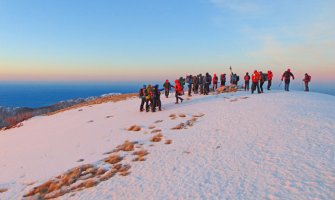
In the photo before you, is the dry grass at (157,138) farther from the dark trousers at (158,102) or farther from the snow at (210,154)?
the dark trousers at (158,102)

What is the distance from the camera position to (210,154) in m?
12.5

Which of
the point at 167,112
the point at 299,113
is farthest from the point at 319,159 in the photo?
the point at 167,112

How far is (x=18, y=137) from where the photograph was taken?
23.2 metres

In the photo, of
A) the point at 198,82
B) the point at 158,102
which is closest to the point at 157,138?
the point at 158,102

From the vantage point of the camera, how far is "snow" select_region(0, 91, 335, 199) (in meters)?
9.33

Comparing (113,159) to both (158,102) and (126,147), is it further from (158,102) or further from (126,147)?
(158,102)

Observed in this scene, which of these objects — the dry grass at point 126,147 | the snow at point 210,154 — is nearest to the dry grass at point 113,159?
the snow at point 210,154

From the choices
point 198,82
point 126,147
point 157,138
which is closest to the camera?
point 126,147

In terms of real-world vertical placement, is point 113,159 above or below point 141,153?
below

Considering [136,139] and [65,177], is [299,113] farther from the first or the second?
[65,177]

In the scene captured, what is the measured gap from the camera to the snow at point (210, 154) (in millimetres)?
9328

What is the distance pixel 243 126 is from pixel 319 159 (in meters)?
5.50

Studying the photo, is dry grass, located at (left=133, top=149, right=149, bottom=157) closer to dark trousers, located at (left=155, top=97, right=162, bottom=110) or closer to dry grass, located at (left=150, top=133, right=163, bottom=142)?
dry grass, located at (left=150, top=133, right=163, bottom=142)

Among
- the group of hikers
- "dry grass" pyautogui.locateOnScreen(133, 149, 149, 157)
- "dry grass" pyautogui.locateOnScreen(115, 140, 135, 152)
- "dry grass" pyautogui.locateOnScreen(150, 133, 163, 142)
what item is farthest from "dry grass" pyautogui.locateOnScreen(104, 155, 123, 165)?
the group of hikers
